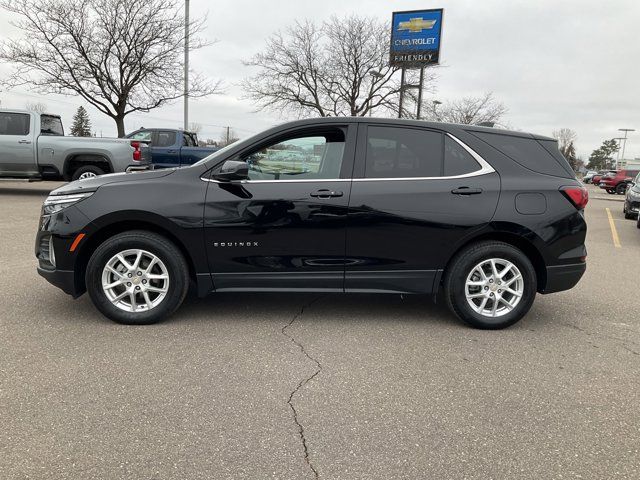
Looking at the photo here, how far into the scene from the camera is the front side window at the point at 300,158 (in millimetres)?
4055

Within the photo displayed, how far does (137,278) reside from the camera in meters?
3.97

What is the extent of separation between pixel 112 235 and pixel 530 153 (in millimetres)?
3602

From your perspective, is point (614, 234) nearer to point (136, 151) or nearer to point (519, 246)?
point (519, 246)

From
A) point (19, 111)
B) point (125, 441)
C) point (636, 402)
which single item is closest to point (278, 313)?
point (125, 441)

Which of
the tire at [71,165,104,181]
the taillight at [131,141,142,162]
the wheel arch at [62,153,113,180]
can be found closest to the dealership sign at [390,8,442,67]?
the taillight at [131,141,142,162]

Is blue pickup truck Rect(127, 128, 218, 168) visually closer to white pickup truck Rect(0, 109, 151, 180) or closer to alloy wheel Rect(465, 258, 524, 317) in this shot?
white pickup truck Rect(0, 109, 151, 180)

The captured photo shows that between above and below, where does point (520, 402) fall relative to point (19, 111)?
below

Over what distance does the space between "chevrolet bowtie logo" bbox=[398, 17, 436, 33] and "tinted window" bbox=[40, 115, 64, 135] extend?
2121cm

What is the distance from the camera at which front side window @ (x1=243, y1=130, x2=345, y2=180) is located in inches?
160

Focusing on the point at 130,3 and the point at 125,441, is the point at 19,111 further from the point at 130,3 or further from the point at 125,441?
the point at 125,441

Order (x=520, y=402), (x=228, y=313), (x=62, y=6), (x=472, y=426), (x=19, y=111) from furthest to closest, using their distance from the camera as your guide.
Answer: (x=62, y=6), (x=19, y=111), (x=228, y=313), (x=520, y=402), (x=472, y=426)

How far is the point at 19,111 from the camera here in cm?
1230

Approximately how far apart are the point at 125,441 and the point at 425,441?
151cm

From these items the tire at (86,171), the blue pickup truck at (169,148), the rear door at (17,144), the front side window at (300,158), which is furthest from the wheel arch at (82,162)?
the front side window at (300,158)
